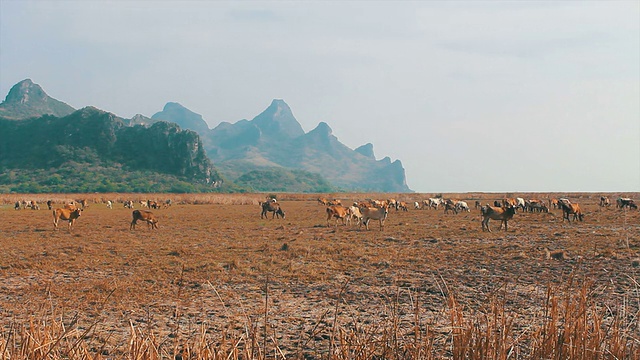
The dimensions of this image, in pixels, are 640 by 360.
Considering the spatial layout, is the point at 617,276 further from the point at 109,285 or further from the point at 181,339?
the point at 109,285

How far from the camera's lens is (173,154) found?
164 metres

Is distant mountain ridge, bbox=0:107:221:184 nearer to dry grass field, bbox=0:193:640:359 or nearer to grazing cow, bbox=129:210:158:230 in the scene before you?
grazing cow, bbox=129:210:158:230

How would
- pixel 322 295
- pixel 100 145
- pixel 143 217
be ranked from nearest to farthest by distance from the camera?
pixel 322 295 → pixel 143 217 → pixel 100 145

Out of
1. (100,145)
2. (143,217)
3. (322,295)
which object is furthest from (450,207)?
(100,145)

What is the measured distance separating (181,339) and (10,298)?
202 inches

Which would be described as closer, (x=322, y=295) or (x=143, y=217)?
(x=322, y=295)

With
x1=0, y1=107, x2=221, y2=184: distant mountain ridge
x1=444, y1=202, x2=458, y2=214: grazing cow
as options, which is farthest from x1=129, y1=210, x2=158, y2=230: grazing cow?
x1=0, y1=107, x2=221, y2=184: distant mountain ridge

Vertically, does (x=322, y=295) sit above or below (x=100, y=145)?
below

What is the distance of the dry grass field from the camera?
151 inches

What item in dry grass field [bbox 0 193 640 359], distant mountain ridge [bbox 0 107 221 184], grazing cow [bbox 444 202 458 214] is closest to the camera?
dry grass field [bbox 0 193 640 359]

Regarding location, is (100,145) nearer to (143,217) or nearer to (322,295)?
(143,217)

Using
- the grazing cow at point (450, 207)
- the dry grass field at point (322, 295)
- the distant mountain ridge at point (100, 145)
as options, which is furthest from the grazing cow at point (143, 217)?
the distant mountain ridge at point (100, 145)

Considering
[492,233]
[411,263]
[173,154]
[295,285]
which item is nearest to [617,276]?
[411,263]

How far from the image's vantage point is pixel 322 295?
948cm
